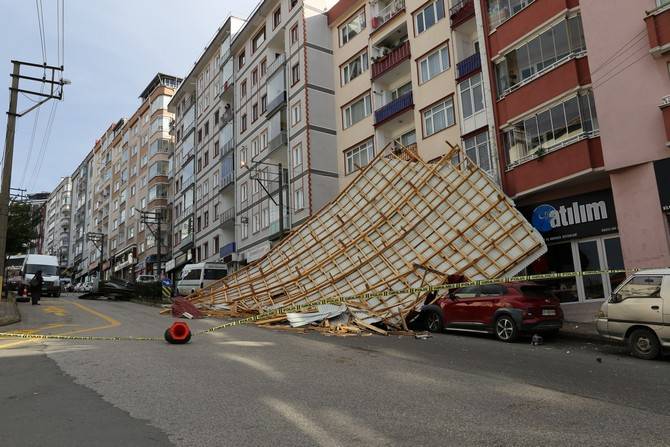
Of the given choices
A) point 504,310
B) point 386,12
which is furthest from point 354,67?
point 504,310

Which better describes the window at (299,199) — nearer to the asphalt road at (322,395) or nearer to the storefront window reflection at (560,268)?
the storefront window reflection at (560,268)

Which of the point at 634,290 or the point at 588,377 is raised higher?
the point at 634,290

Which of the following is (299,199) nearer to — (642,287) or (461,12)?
(461,12)

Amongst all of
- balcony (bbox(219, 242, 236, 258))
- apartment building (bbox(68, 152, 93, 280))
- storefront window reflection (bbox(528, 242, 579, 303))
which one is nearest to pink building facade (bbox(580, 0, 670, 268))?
storefront window reflection (bbox(528, 242, 579, 303))

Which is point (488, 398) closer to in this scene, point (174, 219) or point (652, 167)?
point (652, 167)

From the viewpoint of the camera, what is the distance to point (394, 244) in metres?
16.8

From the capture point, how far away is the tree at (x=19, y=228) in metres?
34.6

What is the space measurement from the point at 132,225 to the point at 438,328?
194 feet

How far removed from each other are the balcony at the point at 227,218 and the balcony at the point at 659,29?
30.5 m

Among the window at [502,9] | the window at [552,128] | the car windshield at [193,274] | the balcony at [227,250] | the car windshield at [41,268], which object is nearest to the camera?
the window at [552,128]

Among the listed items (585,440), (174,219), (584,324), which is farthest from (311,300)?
(174,219)

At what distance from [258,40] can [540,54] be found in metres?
26.5

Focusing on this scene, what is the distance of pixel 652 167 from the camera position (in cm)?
1370

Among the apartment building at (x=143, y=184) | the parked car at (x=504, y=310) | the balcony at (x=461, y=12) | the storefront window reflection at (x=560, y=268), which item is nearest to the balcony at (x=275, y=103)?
the balcony at (x=461, y=12)
